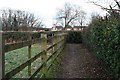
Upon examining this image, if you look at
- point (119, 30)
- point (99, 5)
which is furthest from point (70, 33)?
point (119, 30)

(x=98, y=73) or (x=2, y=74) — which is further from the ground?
(x=2, y=74)

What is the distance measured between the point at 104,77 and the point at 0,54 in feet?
17.6

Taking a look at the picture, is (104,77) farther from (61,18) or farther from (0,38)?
(61,18)

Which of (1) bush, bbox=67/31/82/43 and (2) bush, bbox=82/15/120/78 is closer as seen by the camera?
(2) bush, bbox=82/15/120/78

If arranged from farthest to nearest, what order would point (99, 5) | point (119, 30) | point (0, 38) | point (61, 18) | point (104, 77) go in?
point (61, 18), point (99, 5), point (104, 77), point (119, 30), point (0, 38)

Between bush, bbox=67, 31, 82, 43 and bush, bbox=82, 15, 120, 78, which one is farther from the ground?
bush, bbox=82, 15, 120, 78

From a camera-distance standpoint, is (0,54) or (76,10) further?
(76,10)

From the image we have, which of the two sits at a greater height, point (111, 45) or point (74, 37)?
point (111, 45)

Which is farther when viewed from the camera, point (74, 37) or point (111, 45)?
point (74, 37)

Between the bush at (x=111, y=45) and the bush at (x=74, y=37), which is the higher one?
the bush at (x=111, y=45)

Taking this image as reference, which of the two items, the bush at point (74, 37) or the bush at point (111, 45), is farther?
the bush at point (74, 37)

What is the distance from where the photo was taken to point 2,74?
3.03m

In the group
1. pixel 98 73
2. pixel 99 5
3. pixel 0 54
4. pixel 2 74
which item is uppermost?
pixel 99 5

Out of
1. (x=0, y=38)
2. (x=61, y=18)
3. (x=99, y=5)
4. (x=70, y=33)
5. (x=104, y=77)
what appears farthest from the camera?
(x=61, y=18)
